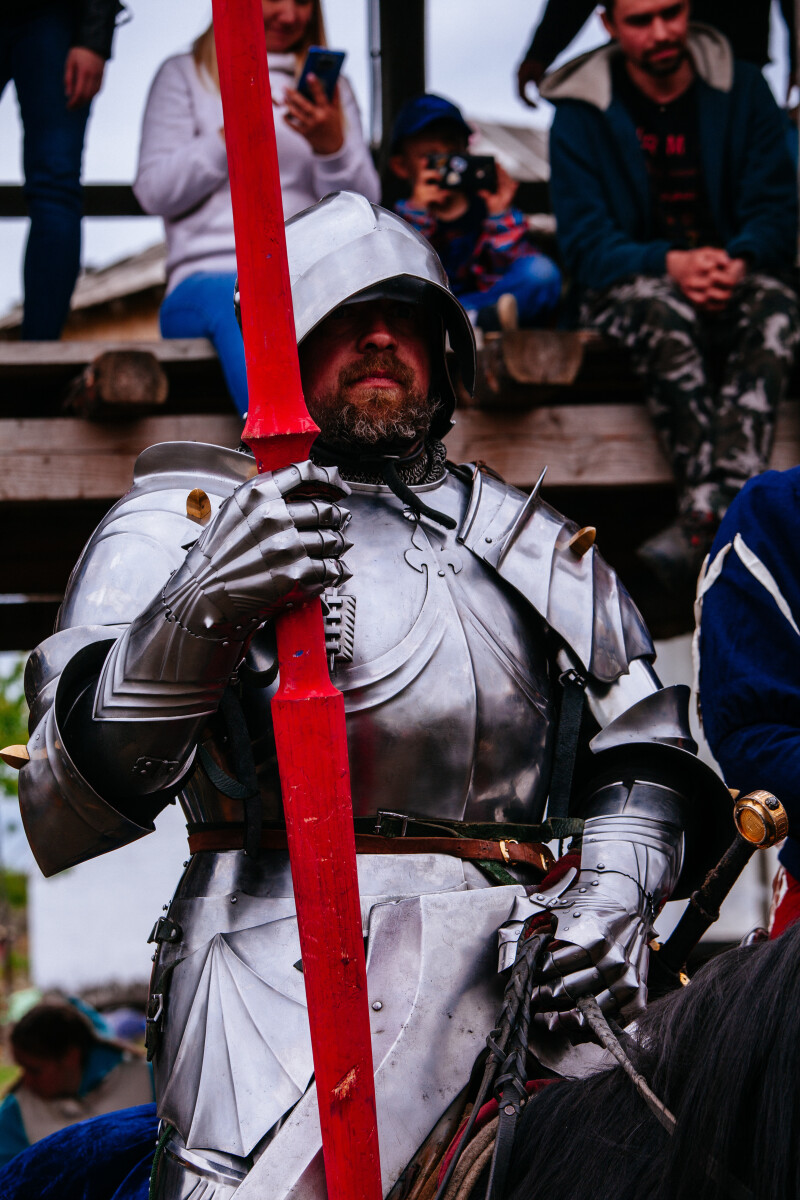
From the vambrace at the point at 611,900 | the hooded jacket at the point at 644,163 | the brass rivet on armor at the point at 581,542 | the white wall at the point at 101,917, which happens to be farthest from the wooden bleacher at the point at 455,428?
the white wall at the point at 101,917

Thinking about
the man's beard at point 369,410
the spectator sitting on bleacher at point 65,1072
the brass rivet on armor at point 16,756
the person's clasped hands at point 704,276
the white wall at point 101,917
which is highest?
the man's beard at point 369,410

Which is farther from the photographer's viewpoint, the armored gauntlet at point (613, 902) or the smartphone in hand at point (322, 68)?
the smartphone in hand at point (322, 68)

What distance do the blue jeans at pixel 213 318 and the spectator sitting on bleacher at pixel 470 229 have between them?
0.74 metres

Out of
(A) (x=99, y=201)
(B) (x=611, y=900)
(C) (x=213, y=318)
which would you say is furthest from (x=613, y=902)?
(A) (x=99, y=201)

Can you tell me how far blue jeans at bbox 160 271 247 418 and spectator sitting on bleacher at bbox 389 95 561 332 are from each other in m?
0.74

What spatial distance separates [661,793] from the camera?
103 inches

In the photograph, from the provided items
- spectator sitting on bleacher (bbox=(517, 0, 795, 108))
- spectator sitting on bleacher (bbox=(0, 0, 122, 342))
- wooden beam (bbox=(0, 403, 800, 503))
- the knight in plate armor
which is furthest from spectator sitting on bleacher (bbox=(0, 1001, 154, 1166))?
spectator sitting on bleacher (bbox=(517, 0, 795, 108))

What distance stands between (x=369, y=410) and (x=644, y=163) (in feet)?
8.44

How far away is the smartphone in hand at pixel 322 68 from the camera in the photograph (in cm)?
443

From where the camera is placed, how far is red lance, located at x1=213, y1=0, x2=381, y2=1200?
1.97 m

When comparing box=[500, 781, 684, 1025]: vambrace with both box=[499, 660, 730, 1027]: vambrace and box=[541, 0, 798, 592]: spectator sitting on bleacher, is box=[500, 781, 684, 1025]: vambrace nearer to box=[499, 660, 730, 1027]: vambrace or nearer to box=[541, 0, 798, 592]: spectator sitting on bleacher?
box=[499, 660, 730, 1027]: vambrace

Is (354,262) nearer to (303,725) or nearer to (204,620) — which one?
(204,620)

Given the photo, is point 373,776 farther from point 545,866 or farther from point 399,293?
point 399,293

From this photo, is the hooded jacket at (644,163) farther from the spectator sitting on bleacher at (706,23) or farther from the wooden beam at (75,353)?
the wooden beam at (75,353)
